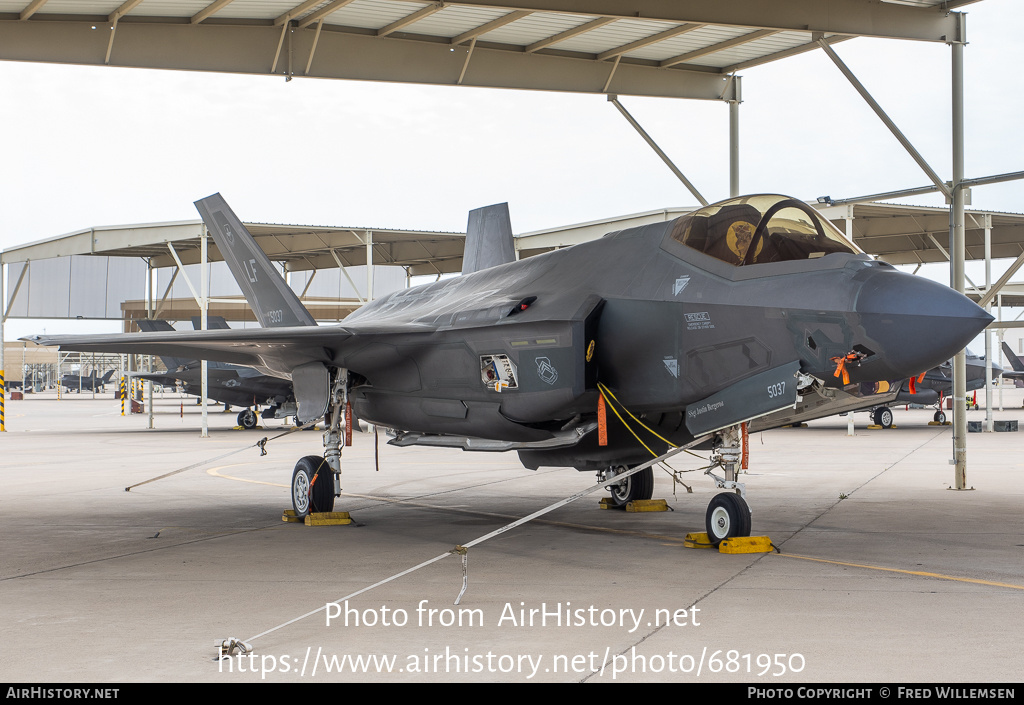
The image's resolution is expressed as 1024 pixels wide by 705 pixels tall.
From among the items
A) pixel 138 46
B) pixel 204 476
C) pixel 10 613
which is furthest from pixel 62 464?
pixel 10 613

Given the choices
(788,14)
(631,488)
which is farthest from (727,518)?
(788,14)

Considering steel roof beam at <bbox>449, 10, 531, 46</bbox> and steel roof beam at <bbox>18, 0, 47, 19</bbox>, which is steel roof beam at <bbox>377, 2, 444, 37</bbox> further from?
steel roof beam at <bbox>18, 0, 47, 19</bbox>

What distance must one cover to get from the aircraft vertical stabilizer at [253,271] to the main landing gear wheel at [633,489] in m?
4.75

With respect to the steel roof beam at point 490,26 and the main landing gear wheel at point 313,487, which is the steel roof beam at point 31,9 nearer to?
the steel roof beam at point 490,26

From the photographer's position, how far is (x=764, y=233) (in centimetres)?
718

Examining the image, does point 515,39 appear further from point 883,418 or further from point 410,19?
point 883,418

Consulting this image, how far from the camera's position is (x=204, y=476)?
50.3 ft

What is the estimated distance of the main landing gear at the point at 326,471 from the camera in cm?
984

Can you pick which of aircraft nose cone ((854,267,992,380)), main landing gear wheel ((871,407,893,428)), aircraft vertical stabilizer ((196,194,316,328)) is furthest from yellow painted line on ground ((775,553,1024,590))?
main landing gear wheel ((871,407,893,428))

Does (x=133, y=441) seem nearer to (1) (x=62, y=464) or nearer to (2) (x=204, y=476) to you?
(1) (x=62, y=464)

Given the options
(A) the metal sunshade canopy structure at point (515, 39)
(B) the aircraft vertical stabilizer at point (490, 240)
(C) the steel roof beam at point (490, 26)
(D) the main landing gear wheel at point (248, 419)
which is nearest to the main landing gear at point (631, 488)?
(B) the aircraft vertical stabilizer at point (490, 240)

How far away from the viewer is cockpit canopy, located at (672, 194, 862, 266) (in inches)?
279

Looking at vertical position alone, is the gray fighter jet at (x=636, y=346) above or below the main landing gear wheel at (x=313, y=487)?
above

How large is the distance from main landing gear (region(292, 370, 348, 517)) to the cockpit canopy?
4.46 m
